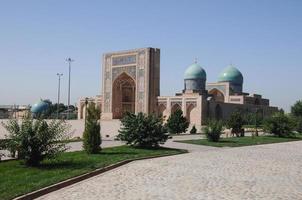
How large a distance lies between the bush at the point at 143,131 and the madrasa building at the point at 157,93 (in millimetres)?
30077

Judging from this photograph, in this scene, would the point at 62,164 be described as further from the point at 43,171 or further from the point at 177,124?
the point at 177,124

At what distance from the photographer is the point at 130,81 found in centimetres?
5709

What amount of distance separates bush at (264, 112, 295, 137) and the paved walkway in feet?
50.9

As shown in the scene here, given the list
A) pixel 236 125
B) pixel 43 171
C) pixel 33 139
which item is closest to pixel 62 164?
pixel 33 139

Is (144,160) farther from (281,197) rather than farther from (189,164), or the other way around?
(281,197)

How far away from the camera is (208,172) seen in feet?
34.0

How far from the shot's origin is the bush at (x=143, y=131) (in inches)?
638

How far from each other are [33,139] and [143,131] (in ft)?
21.6

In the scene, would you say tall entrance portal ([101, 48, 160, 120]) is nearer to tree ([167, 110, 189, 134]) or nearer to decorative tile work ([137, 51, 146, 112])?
decorative tile work ([137, 51, 146, 112])

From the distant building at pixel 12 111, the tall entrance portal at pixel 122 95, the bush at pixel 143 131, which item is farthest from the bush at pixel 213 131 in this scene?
the tall entrance portal at pixel 122 95

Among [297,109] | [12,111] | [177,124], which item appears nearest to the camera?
[177,124]

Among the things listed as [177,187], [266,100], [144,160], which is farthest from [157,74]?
[177,187]

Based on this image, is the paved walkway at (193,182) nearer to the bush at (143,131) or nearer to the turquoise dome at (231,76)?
the bush at (143,131)

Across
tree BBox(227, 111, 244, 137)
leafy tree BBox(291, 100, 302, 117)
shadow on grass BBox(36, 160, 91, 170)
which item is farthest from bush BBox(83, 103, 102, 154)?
leafy tree BBox(291, 100, 302, 117)
